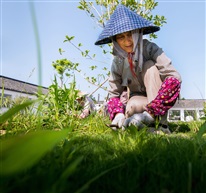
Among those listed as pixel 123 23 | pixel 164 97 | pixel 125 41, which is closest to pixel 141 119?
pixel 164 97

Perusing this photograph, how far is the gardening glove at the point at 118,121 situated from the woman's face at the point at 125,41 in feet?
2.01

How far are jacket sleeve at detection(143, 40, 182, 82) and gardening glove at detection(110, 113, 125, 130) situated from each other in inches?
20.4

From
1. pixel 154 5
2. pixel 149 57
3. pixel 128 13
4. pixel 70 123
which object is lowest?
pixel 70 123

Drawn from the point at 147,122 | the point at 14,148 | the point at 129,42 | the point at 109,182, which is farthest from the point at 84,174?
the point at 129,42

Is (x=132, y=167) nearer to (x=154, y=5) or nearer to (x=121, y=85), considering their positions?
(x=121, y=85)

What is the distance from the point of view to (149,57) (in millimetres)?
2639

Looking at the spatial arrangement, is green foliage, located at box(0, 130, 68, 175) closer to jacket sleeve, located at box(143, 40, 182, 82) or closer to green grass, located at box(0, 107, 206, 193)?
A: green grass, located at box(0, 107, 206, 193)

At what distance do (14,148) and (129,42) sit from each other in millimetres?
2213

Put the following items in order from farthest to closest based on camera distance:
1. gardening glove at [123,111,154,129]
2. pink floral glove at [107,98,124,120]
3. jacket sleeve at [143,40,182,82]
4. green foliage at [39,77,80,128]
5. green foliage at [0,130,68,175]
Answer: green foliage at [39,77,80,128]
pink floral glove at [107,98,124,120]
jacket sleeve at [143,40,182,82]
gardening glove at [123,111,154,129]
green foliage at [0,130,68,175]

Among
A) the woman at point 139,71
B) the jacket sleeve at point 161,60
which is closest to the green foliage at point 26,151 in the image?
the woman at point 139,71

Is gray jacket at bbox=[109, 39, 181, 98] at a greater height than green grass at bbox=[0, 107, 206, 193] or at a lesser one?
greater

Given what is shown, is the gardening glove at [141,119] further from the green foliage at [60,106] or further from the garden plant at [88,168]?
the garden plant at [88,168]

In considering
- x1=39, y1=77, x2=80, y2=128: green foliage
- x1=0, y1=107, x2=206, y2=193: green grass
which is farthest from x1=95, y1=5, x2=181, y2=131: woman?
x1=0, y1=107, x2=206, y2=193: green grass

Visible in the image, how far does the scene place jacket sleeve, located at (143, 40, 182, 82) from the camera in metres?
2.45
